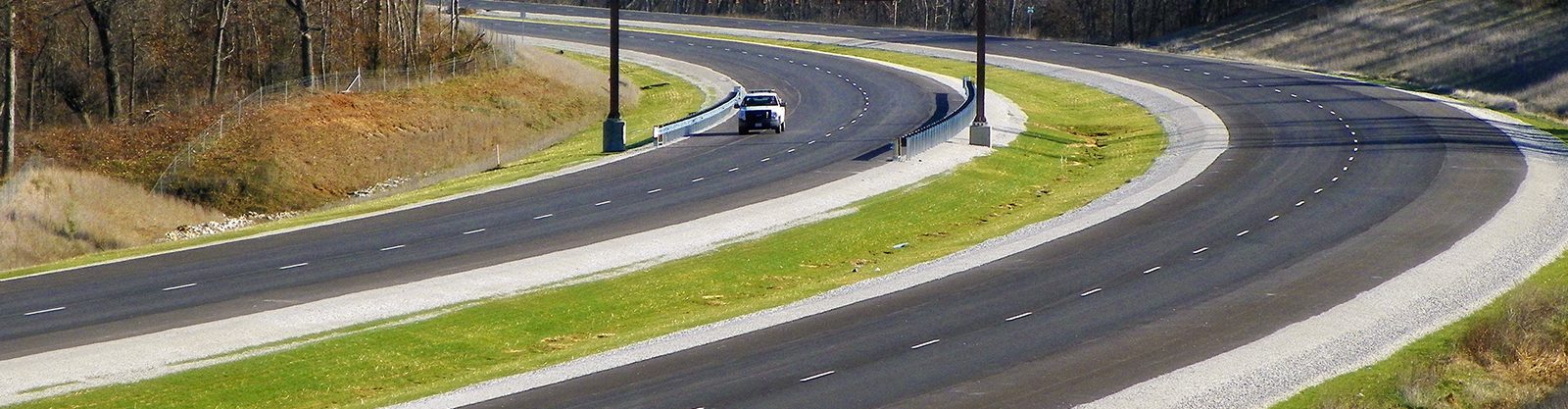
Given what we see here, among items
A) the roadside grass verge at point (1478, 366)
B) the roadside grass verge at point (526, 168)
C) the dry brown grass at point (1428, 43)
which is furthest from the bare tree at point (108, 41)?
the dry brown grass at point (1428, 43)

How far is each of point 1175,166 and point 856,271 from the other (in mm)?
18509

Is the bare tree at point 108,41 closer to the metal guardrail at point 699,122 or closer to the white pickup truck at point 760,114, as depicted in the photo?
the metal guardrail at point 699,122

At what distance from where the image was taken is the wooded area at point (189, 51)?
64312mm

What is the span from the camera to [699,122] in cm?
5622

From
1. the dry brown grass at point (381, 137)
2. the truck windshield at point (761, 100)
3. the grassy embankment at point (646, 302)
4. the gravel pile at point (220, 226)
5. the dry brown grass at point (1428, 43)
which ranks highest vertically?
the dry brown grass at point (1428, 43)

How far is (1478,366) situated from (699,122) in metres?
35.5

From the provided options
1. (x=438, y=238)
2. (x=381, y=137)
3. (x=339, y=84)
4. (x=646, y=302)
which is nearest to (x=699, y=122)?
(x=381, y=137)

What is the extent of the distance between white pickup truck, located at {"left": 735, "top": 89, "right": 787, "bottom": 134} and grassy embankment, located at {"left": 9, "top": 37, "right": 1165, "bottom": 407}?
8.73m

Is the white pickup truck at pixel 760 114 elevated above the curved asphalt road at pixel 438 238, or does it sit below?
above

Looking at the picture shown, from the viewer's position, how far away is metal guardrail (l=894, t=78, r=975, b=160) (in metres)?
48.2

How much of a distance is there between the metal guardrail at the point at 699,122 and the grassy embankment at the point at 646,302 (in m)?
11.3

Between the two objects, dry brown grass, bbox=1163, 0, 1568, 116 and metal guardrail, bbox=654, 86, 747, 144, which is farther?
dry brown grass, bbox=1163, 0, 1568, 116

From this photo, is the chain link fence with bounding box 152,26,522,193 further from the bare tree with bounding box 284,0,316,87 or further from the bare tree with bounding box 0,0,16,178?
the bare tree with bounding box 0,0,16,178

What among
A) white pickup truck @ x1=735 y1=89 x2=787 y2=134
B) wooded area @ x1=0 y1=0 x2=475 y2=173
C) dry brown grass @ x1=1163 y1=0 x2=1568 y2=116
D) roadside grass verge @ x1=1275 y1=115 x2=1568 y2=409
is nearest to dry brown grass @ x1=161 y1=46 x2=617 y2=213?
wooded area @ x1=0 y1=0 x2=475 y2=173
